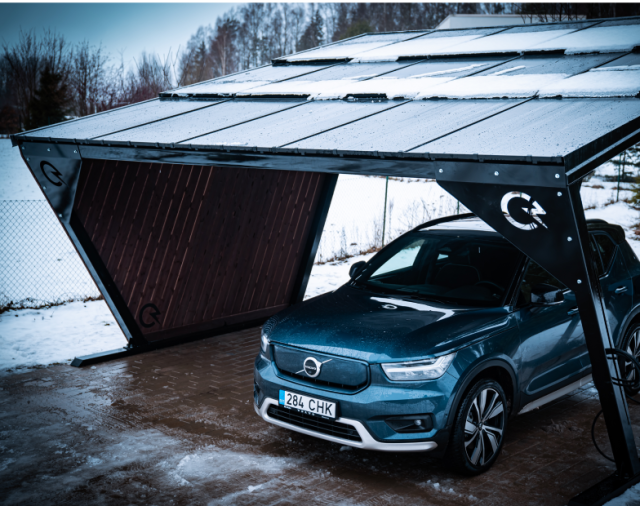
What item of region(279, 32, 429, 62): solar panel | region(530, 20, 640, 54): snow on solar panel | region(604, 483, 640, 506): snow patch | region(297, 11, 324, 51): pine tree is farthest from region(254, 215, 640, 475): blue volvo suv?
region(297, 11, 324, 51): pine tree

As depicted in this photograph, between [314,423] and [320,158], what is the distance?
6.37 ft

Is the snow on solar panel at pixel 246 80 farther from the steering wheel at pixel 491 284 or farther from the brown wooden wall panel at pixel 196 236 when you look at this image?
the steering wheel at pixel 491 284

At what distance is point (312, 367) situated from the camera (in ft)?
15.6

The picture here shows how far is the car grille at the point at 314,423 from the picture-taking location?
14.9ft

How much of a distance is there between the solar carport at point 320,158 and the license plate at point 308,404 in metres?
1.67

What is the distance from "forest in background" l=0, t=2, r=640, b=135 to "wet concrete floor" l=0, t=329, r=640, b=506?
1432 cm

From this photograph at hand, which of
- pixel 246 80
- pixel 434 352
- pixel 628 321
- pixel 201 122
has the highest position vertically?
pixel 246 80

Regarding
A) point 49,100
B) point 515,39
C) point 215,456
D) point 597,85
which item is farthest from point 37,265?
point 49,100

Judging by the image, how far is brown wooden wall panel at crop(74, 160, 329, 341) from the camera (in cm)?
781

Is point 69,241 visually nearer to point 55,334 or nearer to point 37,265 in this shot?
point 37,265

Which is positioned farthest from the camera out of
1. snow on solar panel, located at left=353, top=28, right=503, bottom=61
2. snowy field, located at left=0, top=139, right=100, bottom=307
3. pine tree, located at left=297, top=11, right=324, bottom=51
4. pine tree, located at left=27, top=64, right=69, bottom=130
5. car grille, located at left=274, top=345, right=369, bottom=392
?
pine tree, located at left=297, top=11, right=324, bottom=51

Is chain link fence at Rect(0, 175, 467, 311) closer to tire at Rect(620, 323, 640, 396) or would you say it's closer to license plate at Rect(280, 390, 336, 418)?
license plate at Rect(280, 390, 336, 418)

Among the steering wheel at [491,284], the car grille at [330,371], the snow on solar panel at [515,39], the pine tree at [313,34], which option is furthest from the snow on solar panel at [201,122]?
the pine tree at [313,34]

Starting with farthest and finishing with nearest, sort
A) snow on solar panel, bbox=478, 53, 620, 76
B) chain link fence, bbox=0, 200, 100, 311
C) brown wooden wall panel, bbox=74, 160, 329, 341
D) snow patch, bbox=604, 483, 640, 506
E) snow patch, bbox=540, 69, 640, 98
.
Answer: chain link fence, bbox=0, 200, 100, 311, brown wooden wall panel, bbox=74, 160, 329, 341, snow on solar panel, bbox=478, 53, 620, 76, snow patch, bbox=540, 69, 640, 98, snow patch, bbox=604, 483, 640, 506
